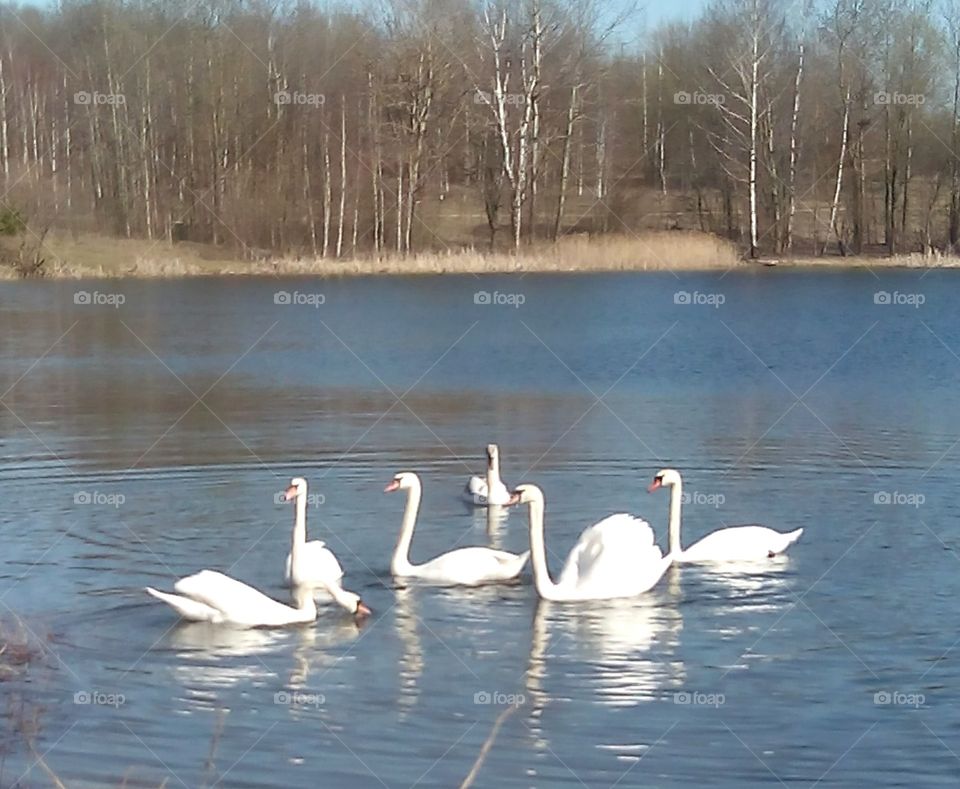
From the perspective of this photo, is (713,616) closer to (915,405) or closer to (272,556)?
(272,556)

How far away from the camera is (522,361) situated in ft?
86.2

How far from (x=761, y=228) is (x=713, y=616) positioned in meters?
44.0

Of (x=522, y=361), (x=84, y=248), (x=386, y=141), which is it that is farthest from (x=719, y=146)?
(x=522, y=361)

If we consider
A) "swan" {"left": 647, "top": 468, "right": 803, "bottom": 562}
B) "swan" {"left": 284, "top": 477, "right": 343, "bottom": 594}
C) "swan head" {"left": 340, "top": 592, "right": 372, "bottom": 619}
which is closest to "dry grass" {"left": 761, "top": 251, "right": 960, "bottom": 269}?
"swan" {"left": 647, "top": 468, "right": 803, "bottom": 562}

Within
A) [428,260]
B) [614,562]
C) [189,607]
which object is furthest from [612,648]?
[428,260]

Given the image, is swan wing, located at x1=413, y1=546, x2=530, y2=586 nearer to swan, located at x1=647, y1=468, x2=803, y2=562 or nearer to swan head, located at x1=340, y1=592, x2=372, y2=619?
swan head, located at x1=340, y1=592, x2=372, y2=619

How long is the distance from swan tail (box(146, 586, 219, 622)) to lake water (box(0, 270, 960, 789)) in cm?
10

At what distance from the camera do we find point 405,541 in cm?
1202

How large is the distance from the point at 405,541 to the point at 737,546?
7.52 feet

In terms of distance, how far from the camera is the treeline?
5041cm

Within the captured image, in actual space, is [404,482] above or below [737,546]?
above

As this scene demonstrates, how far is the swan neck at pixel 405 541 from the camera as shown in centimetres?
1180

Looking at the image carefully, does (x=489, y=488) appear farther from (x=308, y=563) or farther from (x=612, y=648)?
(x=612, y=648)

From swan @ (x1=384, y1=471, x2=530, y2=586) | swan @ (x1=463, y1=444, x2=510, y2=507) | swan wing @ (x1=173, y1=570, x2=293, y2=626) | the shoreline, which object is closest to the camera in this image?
swan wing @ (x1=173, y1=570, x2=293, y2=626)
